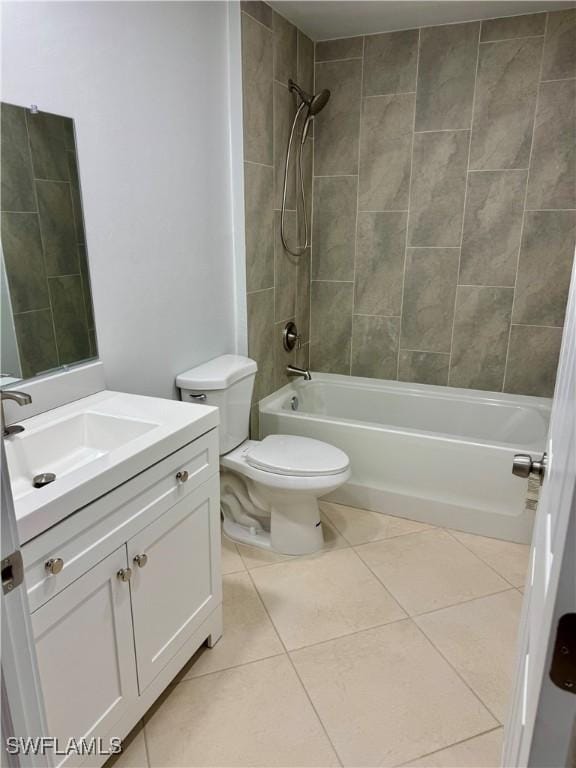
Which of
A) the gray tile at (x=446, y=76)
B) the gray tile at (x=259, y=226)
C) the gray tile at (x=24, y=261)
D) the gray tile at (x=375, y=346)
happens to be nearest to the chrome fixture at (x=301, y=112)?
the gray tile at (x=259, y=226)

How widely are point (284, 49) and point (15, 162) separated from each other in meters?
1.77

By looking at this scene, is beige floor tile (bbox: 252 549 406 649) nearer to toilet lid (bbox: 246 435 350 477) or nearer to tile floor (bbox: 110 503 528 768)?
tile floor (bbox: 110 503 528 768)

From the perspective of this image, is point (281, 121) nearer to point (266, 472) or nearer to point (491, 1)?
point (491, 1)

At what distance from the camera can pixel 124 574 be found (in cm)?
136

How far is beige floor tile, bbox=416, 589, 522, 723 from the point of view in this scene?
1.73 metres

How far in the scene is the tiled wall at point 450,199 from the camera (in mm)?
2689

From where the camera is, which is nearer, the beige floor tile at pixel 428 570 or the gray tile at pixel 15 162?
the gray tile at pixel 15 162

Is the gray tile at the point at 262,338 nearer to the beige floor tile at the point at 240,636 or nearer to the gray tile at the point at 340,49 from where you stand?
the beige floor tile at the point at 240,636

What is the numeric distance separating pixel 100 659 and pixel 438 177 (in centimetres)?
277

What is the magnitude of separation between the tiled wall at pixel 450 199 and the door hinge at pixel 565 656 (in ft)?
7.71

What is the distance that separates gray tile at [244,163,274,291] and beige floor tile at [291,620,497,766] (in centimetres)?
171

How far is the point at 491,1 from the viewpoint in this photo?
2477mm

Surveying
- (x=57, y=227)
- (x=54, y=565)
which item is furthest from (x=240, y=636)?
(x=57, y=227)

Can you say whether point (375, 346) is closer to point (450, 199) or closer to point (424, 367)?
point (424, 367)
